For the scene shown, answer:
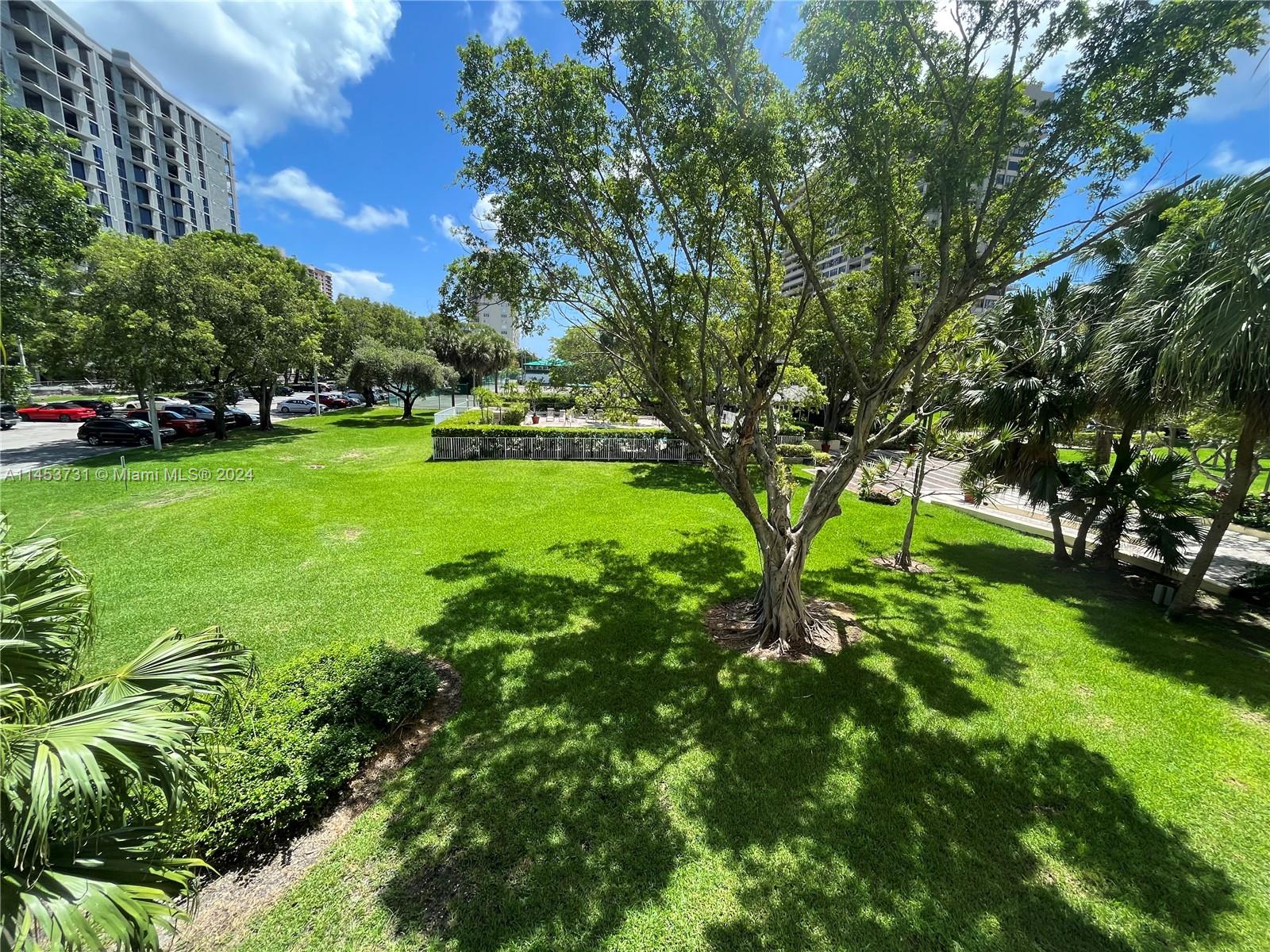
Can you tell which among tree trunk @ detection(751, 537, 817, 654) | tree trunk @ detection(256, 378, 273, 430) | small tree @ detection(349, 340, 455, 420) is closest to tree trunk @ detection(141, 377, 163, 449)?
tree trunk @ detection(256, 378, 273, 430)

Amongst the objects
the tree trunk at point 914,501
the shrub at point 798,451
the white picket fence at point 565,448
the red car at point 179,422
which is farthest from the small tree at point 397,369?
the tree trunk at point 914,501

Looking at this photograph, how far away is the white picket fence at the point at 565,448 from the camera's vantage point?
1856 centimetres

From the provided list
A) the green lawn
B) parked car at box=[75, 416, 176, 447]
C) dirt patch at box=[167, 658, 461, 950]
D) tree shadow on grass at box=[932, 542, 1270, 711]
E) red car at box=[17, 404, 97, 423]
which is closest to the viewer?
dirt patch at box=[167, 658, 461, 950]

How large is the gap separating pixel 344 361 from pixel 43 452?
15.1 meters

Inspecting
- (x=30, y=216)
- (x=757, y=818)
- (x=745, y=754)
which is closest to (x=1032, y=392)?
(x=745, y=754)

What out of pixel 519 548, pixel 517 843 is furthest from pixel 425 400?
pixel 517 843

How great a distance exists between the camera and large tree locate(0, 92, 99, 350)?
8625 millimetres

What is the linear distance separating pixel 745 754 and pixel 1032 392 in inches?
339

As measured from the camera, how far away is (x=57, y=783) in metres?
1.70

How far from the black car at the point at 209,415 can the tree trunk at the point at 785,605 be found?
2553 cm

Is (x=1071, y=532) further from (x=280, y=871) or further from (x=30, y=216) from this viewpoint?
(x=30, y=216)

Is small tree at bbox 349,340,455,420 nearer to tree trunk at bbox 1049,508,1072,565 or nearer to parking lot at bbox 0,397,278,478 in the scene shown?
parking lot at bbox 0,397,278,478

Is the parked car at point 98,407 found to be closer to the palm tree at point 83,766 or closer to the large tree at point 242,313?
the large tree at point 242,313

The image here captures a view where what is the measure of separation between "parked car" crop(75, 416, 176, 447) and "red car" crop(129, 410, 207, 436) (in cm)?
121
